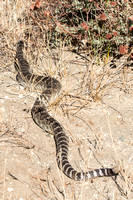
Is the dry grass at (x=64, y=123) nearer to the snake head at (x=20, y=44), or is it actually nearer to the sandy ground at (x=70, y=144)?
the sandy ground at (x=70, y=144)

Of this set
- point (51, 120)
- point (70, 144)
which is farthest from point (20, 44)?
point (70, 144)

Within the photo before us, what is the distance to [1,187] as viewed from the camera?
4117 millimetres

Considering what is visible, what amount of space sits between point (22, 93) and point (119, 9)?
2861 millimetres

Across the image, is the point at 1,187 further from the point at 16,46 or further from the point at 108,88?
the point at 16,46

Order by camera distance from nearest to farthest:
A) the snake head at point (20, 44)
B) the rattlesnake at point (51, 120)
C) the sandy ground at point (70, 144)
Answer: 1. the sandy ground at point (70, 144)
2. the rattlesnake at point (51, 120)
3. the snake head at point (20, 44)

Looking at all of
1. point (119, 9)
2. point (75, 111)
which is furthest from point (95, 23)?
point (75, 111)

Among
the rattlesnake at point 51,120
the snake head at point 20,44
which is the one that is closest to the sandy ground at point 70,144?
the rattlesnake at point 51,120

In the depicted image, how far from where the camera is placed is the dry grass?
4285 millimetres

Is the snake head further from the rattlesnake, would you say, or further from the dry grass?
the dry grass

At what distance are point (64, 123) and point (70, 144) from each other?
0.59m

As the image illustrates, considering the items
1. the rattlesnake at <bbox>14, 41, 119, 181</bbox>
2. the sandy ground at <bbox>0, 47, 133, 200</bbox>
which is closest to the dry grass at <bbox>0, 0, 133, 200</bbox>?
the sandy ground at <bbox>0, 47, 133, 200</bbox>

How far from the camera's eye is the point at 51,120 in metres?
5.52

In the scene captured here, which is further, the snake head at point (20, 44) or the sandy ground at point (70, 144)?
the snake head at point (20, 44)

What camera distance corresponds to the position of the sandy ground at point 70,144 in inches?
166
